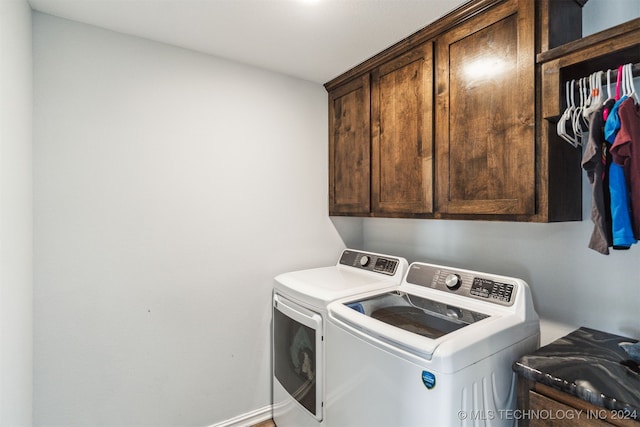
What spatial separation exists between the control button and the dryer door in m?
0.69

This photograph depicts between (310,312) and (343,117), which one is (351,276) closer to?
(310,312)

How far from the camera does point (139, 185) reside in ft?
5.66

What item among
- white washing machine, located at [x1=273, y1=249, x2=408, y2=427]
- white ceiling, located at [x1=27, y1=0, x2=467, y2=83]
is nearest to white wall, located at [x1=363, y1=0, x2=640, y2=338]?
white washing machine, located at [x1=273, y1=249, x2=408, y2=427]

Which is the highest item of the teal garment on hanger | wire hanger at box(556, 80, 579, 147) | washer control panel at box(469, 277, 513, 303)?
wire hanger at box(556, 80, 579, 147)

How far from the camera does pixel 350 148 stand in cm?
220

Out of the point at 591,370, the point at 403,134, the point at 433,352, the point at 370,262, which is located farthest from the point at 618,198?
the point at 370,262

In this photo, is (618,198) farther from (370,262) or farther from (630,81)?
(370,262)

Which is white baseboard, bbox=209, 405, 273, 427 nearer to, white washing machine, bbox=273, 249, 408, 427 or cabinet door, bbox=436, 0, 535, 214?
white washing machine, bbox=273, 249, 408, 427

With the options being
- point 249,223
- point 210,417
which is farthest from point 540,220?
point 210,417

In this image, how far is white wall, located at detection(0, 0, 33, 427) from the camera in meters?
1.09

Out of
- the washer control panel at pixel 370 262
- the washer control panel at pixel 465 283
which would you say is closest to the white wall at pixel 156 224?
the washer control panel at pixel 370 262

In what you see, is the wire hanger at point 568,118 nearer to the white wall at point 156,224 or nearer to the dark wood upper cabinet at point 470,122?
the dark wood upper cabinet at point 470,122

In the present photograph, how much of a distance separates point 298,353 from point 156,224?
1.09 m

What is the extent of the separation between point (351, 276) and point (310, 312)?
50 centimetres
